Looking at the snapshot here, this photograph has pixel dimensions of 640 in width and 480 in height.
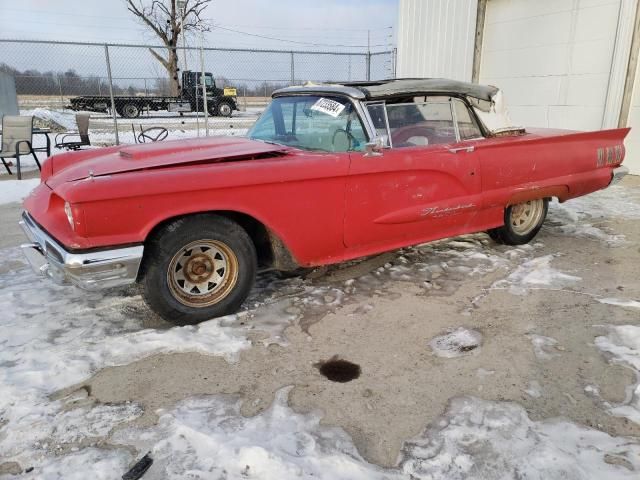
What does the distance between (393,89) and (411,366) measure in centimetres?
219

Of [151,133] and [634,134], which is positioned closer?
[634,134]

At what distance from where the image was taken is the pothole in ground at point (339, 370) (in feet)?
8.85

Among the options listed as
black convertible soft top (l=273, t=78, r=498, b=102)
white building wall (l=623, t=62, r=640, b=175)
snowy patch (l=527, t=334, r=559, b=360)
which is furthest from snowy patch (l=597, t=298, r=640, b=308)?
white building wall (l=623, t=62, r=640, b=175)

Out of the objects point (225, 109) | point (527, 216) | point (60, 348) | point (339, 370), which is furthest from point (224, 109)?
point (339, 370)

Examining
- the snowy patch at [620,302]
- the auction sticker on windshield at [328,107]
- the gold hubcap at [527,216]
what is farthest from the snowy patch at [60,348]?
→ the gold hubcap at [527,216]

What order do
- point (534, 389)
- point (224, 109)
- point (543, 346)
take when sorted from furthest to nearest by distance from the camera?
point (224, 109)
point (543, 346)
point (534, 389)

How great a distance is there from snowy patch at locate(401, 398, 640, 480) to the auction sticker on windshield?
7.64 feet

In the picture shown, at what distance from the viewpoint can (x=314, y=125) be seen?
12.7 feet

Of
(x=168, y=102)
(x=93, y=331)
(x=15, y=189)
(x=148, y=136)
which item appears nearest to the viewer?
(x=93, y=331)

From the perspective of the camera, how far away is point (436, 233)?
4.07 meters

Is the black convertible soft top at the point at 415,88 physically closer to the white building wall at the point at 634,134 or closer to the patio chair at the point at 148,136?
the patio chair at the point at 148,136

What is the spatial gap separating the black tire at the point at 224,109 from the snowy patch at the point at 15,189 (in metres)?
16.1

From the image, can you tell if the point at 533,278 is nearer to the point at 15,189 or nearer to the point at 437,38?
the point at 15,189

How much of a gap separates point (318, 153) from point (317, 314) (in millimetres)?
1126
